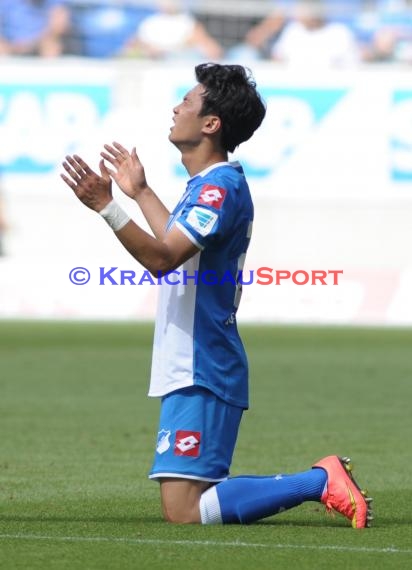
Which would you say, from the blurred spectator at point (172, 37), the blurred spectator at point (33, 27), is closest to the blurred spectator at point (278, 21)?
the blurred spectator at point (172, 37)

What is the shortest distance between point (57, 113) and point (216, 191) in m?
22.3

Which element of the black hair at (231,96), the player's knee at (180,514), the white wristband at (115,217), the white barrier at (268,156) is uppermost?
the white barrier at (268,156)

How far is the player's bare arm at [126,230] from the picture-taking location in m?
6.68

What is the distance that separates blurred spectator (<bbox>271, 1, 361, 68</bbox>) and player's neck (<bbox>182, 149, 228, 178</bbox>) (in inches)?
930

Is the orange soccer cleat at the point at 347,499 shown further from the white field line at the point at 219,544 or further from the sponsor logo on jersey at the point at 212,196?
the sponsor logo on jersey at the point at 212,196

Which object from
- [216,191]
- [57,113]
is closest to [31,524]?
[216,191]

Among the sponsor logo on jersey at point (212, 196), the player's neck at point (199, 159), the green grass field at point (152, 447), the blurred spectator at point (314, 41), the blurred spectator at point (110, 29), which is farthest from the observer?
the blurred spectator at point (314, 41)

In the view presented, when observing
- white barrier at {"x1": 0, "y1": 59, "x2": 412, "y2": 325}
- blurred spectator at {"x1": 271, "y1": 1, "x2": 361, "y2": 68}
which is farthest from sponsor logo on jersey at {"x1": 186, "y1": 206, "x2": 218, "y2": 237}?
blurred spectator at {"x1": 271, "y1": 1, "x2": 361, "y2": 68}

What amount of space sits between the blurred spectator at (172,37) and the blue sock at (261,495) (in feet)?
77.3

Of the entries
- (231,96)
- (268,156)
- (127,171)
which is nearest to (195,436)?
(127,171)

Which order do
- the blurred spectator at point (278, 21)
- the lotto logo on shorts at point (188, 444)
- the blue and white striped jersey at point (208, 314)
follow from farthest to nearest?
the blurred spectator at point (278, 21) < the blue and white striped jersey at point (208, 314) < the lotto logo on shorts at point (188, 444)

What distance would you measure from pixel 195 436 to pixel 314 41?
2460 centimetres

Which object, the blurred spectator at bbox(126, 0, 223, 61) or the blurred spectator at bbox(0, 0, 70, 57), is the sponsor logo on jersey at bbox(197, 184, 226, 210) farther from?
the blurred spectator at bbox(126, 0, 223, 61)

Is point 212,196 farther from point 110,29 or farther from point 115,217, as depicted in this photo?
point 110,29
